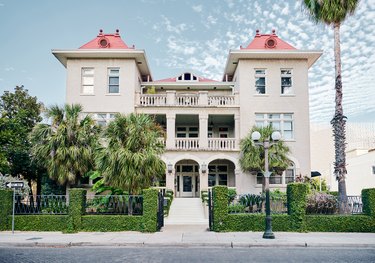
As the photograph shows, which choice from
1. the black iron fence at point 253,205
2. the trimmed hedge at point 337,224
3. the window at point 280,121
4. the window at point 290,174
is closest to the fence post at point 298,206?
the trimmed hedge at point 337,224

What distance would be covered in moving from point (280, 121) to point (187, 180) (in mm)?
9082

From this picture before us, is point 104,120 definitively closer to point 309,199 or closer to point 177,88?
point 177,88

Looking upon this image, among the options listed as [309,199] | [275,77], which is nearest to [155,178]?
[309,199]

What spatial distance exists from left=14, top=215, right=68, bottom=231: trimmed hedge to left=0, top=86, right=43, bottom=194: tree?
428 centimetres

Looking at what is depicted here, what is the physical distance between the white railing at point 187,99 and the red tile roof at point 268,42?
5.75 meters

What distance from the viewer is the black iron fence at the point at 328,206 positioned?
1614cm

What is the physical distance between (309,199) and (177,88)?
1677 cm

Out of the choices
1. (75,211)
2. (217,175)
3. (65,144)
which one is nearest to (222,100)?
(217,175)

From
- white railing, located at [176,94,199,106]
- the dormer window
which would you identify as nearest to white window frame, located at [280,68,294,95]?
white railing, located at [176,94,199,106]

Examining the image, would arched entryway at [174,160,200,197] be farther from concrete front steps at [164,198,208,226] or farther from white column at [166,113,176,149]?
concrete front steps at [164,198,208,226]

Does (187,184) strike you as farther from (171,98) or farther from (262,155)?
(262,155)

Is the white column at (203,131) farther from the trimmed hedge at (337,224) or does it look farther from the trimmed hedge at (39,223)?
Answer: the trimmed hedge at (39,223)

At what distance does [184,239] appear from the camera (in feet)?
43.5

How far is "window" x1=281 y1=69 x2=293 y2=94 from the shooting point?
27.1 m
